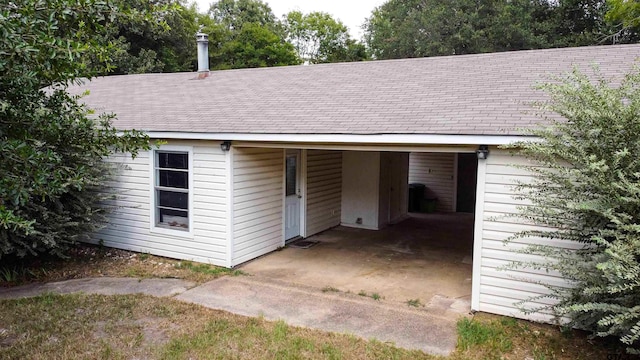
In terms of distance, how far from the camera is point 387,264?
26.2 ft

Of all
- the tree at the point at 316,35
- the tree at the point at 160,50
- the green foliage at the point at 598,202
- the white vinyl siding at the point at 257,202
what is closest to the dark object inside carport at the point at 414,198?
the white vinyl siding at the point at 257,202

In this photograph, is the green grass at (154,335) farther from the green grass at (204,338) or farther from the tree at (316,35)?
the tree at (316,35)

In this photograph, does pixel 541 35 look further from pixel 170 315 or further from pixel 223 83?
pixel 170 315

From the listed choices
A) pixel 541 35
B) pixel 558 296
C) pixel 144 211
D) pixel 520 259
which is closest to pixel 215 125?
pixel 144 211

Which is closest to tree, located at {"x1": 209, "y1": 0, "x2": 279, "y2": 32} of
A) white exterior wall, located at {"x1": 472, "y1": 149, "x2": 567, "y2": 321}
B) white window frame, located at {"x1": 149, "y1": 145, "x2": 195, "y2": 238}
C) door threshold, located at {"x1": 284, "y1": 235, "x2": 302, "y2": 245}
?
door threshold, located at {"x1": 284, "y1": 235, "x2": 302, "y2": 245}

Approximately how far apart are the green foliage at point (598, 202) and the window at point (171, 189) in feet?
17.5

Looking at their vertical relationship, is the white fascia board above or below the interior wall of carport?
above

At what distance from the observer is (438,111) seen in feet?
20.7

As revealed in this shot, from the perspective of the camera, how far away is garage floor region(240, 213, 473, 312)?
21.9ft

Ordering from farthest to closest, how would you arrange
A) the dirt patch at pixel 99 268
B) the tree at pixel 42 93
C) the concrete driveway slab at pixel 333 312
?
the dirt patch at pixel 99 268, the concrete driveway slab at pixel 333 312, the tree at pixel 42 93

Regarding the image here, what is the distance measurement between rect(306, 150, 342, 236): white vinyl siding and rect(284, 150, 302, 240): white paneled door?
12.5 inches

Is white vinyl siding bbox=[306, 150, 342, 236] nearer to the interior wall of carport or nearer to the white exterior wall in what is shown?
the interior wall of carport

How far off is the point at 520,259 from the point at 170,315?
420 centimetres

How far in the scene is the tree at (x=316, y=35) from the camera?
127ft
